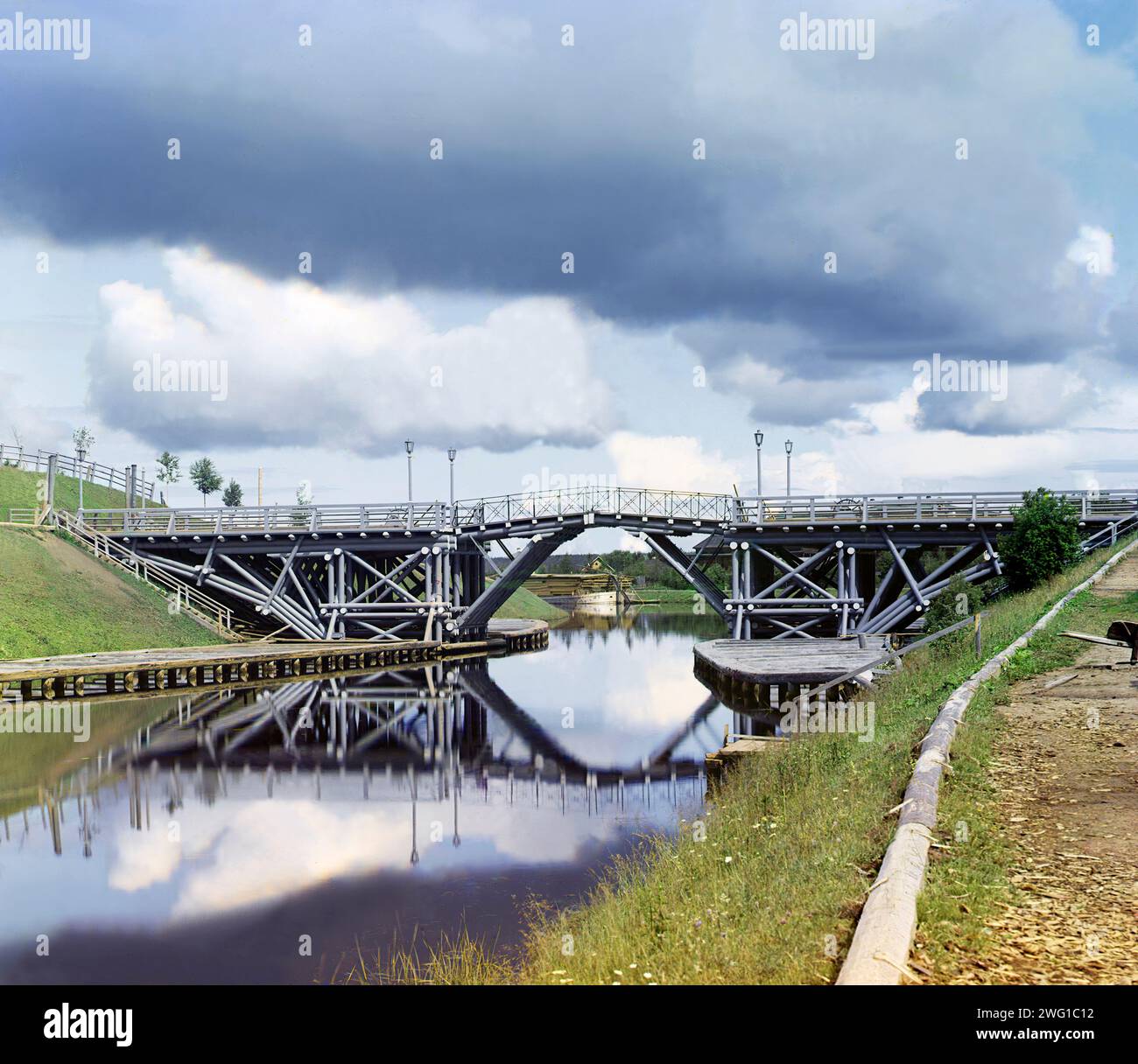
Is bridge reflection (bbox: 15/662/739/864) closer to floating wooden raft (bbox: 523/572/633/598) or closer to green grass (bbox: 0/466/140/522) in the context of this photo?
green grass (bbox: 0/466/140/522)

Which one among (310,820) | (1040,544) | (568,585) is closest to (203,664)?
(310,820)

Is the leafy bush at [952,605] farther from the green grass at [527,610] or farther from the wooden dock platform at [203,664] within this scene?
the green grass at [527,610]

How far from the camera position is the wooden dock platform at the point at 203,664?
107 feet

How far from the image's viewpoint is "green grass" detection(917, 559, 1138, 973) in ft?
22.5

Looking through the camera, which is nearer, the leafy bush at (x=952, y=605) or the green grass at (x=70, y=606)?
the leafy bush at (x=952, y=605)

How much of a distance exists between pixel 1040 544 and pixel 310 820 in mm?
29733

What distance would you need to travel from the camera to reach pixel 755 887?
943 centimetres

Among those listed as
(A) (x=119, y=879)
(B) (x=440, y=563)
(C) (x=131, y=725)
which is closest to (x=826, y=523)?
(B) (x=440, y=563)

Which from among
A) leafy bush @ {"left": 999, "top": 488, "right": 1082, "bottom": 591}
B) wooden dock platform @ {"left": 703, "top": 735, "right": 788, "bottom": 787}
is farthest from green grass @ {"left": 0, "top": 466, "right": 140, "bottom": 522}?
wooden dock platform @ {"left": 703, "top": 735, "right": 788, "bottom": 787}

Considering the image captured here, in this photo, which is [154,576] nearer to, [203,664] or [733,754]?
[203,664]

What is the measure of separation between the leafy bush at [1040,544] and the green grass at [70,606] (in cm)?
3326

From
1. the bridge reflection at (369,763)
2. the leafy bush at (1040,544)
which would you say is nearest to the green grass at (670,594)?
the leafy bush at (1040,544)

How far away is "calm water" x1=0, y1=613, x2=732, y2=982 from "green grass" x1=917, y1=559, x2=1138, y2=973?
5.58 metres
